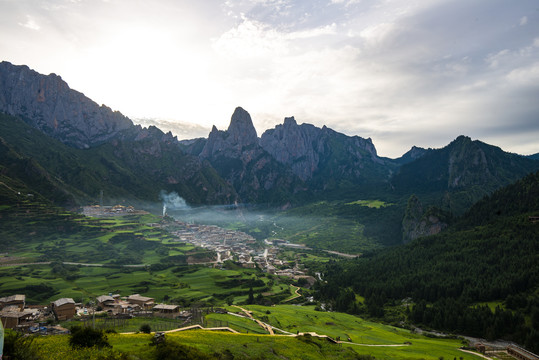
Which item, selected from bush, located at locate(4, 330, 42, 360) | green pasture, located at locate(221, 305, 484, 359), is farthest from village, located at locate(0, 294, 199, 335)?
bush, located at locate(4, 330, 42, 360)

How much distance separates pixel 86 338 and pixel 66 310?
43.7m

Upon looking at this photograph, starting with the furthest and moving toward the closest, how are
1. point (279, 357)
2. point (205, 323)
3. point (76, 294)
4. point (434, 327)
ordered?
point (76, 294) < point (434, 327) < point (205, 323) < point (279, 357)

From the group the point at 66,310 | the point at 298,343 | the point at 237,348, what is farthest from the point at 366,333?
the point at 66,310

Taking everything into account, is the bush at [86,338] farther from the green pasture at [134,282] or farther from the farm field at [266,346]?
the green pasture at [134,282]

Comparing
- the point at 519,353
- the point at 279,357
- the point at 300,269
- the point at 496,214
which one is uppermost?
the point at 496,214

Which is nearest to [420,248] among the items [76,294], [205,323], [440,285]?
[440,285]

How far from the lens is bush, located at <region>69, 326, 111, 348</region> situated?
3128cm

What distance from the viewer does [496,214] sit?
130625 millimetres

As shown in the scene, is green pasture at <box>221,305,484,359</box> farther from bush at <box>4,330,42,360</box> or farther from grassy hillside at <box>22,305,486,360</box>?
bush at <box>4,330,42,360</box>

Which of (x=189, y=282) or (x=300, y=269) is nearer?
(x=189, y=282)

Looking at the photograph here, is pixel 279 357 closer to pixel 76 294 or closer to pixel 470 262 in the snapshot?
pixel 76 294

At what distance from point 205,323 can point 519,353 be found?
60.9 m

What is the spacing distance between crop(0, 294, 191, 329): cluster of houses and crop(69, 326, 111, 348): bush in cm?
2588

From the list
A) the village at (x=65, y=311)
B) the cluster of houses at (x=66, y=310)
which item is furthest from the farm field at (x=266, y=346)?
the cluster of houses at (x=66, y=310)
